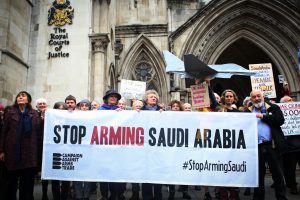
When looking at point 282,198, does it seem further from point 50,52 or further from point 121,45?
point 121,45

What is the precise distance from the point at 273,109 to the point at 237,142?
2.68 ft

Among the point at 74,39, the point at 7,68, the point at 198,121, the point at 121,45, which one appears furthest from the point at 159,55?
the point at 198,121

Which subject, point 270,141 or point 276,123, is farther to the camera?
point 270,141

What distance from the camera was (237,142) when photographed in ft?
18.1

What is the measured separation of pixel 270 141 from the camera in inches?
215

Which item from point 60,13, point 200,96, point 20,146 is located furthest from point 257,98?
point 60,13

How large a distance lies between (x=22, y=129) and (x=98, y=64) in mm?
6654

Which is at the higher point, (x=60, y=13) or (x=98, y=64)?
(x=60, y=13)

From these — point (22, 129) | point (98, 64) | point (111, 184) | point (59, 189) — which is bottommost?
point (59, 189)

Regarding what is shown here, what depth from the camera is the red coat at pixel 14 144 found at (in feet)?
16.7

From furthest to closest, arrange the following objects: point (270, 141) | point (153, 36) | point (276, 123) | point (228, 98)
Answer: point (153, 36), point (228, 98), point (270, 141), point (276, 123)

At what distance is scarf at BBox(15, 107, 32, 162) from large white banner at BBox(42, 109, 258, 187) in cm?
41

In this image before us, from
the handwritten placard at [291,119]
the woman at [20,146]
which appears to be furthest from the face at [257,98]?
the woman at [20,146]

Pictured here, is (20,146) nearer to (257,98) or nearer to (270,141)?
(257,98)
